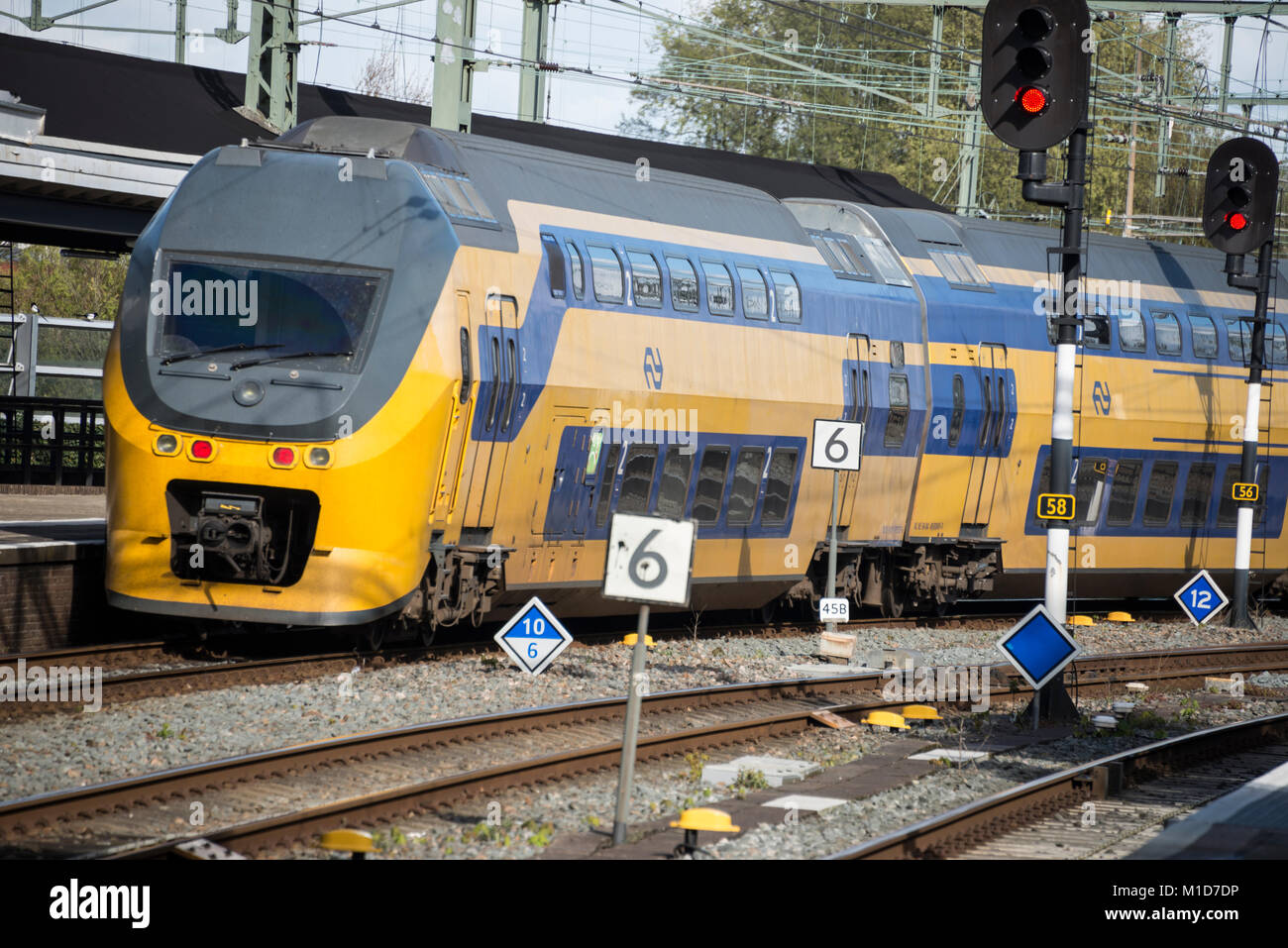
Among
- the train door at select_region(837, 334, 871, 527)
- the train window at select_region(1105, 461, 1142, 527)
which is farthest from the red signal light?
the train window at select_region(1105, 461, 1142, 527)

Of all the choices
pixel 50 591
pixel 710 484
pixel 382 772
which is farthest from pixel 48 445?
pixel 382 772

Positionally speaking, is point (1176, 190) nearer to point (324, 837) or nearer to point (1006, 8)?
point (1006, 8)

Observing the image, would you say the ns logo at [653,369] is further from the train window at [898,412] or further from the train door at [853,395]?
the train window at [898,412]

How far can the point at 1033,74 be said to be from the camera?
45.6 feet

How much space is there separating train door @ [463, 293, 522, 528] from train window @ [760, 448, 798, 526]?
187 inches

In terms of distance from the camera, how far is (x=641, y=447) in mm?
18484

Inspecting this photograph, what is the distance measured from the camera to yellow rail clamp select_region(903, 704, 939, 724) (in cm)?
1576

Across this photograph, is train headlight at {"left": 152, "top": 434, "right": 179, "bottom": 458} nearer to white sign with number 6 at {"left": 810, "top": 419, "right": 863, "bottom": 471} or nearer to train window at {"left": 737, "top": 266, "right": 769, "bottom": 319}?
train window at {"left": 737, "top": 266, "right": 769, "bottom": 319}

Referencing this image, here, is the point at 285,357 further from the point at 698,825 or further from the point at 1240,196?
the point at 1240,196

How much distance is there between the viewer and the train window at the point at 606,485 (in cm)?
1812

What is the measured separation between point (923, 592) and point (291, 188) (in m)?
11.7

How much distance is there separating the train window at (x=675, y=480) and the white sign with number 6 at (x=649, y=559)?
8899 millimetres

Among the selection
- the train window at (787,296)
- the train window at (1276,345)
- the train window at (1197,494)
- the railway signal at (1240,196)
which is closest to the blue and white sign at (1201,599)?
the train window at (1197,494)

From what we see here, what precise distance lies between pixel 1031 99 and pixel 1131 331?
11920mm
